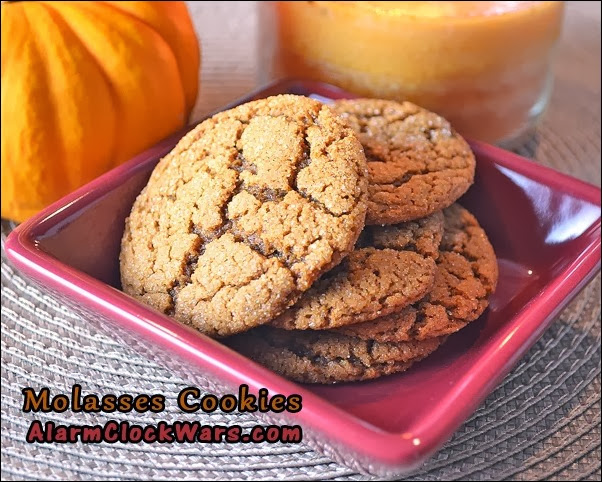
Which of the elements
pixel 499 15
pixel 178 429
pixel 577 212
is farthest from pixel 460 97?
pixel 178 429

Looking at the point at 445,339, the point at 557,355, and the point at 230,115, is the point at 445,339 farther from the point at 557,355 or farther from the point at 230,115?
the point at 230,115

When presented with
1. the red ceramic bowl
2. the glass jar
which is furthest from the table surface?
the glass jar

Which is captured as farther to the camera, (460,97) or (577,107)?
(577,107)

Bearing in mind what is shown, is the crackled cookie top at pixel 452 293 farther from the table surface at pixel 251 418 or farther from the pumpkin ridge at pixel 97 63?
the pumpkin ridge at pixel 97 63

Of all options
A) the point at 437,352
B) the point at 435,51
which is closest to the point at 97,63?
the point at 435,51

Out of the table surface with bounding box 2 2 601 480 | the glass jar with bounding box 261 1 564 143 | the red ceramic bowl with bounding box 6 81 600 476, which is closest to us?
the red ceramic bowl with bounding box 6 81 600 476

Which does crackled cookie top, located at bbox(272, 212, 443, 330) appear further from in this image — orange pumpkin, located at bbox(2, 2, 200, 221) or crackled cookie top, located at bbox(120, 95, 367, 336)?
orange pumpkin, located at bbox(2, 2, 200, 221)
